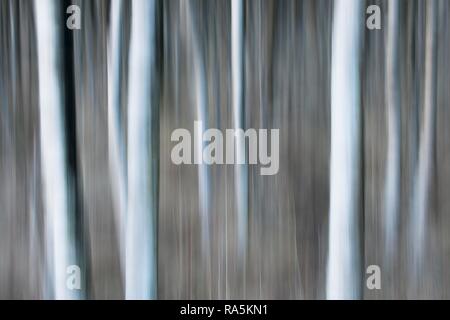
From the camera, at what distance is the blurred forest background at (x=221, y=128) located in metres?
0.67

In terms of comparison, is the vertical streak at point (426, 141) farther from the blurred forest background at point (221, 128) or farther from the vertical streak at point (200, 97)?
the vertical streak at point (200, 97)

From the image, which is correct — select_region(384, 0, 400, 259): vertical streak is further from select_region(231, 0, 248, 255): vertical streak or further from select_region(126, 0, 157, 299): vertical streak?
select_region(126, 0, 157, 299): vertical streak

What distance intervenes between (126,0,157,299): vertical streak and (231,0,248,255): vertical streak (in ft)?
0.34

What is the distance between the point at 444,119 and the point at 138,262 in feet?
1.43

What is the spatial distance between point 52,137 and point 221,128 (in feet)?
0.73

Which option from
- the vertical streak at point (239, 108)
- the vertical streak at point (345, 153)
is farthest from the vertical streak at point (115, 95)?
the vertical streak at point (345, 153)

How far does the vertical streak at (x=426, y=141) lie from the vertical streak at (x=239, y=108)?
0.71 ft

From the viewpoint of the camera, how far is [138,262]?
69 centimetres

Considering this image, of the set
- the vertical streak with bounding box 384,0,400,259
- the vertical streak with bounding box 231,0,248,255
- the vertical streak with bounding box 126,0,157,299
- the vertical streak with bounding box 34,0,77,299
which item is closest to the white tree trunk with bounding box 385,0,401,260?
the vertical streak with bounding box 384,0,400,259

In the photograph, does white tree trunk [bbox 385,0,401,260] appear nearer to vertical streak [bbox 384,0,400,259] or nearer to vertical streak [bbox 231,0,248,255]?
vertical streak [bbox 384,0,400,259]

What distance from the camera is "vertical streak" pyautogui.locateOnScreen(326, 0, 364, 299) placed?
0.67 m

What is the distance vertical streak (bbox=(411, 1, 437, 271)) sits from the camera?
26.3 inches
